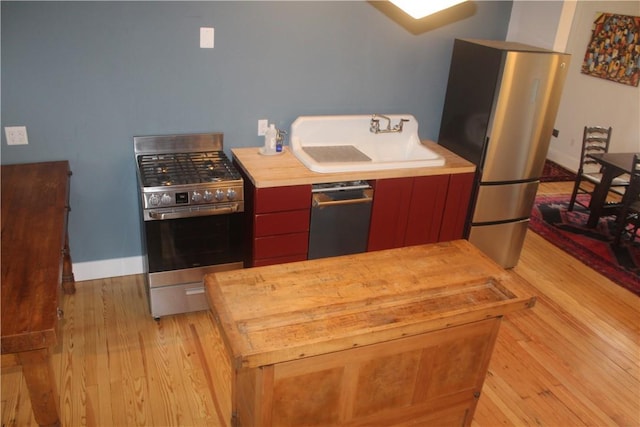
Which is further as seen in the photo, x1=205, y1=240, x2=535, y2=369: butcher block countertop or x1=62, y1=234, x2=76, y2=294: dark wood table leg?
x1=62, y1=234, x2=76, y2=294: dark wood table leg

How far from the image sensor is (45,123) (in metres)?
3.09

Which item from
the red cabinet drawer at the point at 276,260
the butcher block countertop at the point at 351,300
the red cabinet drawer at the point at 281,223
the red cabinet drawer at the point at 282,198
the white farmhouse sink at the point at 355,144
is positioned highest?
the white farmhouse sink at the point at 355,144

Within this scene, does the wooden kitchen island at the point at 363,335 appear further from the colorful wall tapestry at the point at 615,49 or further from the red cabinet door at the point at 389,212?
the colorful wall tapestry at the point at 615,49

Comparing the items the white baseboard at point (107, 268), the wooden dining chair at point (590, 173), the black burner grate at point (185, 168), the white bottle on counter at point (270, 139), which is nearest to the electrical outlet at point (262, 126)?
the white bottle on counter at point (270, 139)

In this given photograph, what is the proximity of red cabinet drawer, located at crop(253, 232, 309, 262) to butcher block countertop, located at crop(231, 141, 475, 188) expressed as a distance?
14.4 inches

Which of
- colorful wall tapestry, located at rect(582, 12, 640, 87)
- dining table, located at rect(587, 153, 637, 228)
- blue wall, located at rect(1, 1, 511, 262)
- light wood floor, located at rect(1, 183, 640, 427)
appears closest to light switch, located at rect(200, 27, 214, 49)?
blue wall, located at rect(1, 1, 511, 262)

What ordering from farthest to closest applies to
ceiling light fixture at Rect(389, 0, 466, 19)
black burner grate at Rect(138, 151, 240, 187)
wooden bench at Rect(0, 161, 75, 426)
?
1. black burner grate at Rect(138, 151, 240, 187)
2. wooden bench at Rect(0, 161, 75, 426)
3. ceiling light fixture at Rect(389, 0, 466, 19)

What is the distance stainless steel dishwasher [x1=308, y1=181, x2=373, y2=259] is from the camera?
331 cm

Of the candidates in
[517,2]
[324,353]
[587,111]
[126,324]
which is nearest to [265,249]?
[126,324]

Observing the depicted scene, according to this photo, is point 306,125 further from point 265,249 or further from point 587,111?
point 587,111

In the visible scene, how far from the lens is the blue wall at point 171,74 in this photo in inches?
117

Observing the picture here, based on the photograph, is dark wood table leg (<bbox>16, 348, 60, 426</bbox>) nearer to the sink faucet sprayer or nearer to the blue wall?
the blue wall

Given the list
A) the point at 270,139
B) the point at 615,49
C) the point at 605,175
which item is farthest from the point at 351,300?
the point at 615,49

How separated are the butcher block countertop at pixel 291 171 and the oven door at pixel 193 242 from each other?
29cm
